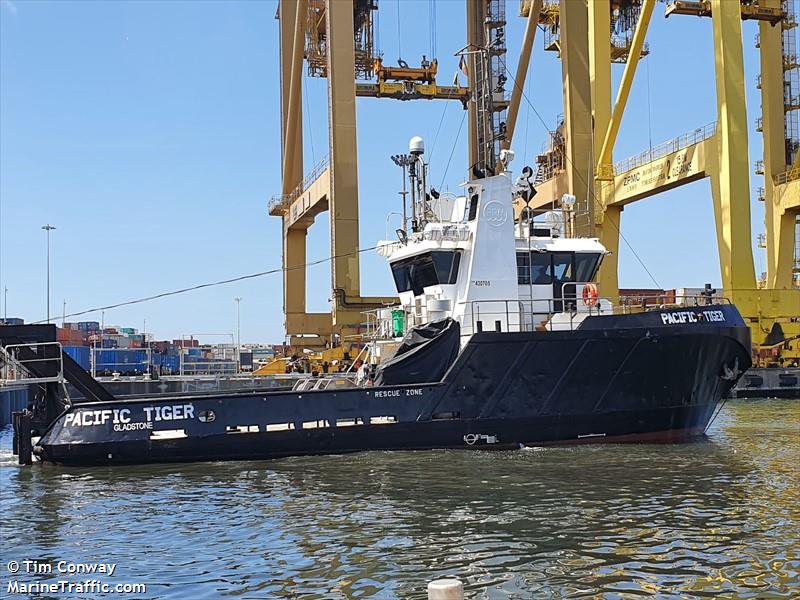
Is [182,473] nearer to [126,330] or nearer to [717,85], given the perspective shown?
[717,85]

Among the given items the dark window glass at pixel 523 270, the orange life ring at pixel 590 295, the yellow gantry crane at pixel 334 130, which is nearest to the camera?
the orange life ring at pixel 590 295

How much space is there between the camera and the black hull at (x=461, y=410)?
1322 centimetres

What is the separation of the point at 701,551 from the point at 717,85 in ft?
80.3

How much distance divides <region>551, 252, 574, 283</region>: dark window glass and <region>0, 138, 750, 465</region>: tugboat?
0.06 feet

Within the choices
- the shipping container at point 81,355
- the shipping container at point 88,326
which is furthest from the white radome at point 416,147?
the shipping container at point 88,326

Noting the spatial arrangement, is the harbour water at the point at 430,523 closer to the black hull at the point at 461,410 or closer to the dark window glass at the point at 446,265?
the black hull at the point at 461,410

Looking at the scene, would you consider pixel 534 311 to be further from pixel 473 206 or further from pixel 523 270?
pixel 473 206

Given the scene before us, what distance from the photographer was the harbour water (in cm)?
698

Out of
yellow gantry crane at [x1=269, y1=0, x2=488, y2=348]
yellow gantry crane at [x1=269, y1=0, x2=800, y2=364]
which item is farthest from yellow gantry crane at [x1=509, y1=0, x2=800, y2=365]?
yellow gantry crane at [x1=269, y1=0, x2=488, y2=348]

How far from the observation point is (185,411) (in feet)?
43.7

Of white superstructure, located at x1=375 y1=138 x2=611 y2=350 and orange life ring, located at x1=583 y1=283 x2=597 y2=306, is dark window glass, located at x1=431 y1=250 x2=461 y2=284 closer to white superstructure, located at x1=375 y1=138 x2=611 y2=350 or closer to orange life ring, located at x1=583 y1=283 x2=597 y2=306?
white superstructure, located at x1=375 y1=138 x2=611 y2=350

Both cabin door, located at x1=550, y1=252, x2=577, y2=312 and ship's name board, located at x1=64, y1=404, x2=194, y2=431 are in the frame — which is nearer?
ship's name board, located at x1=64, y1=404, x2=194, y2=431

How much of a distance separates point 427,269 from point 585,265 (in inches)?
110

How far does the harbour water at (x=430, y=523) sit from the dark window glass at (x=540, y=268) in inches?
120
